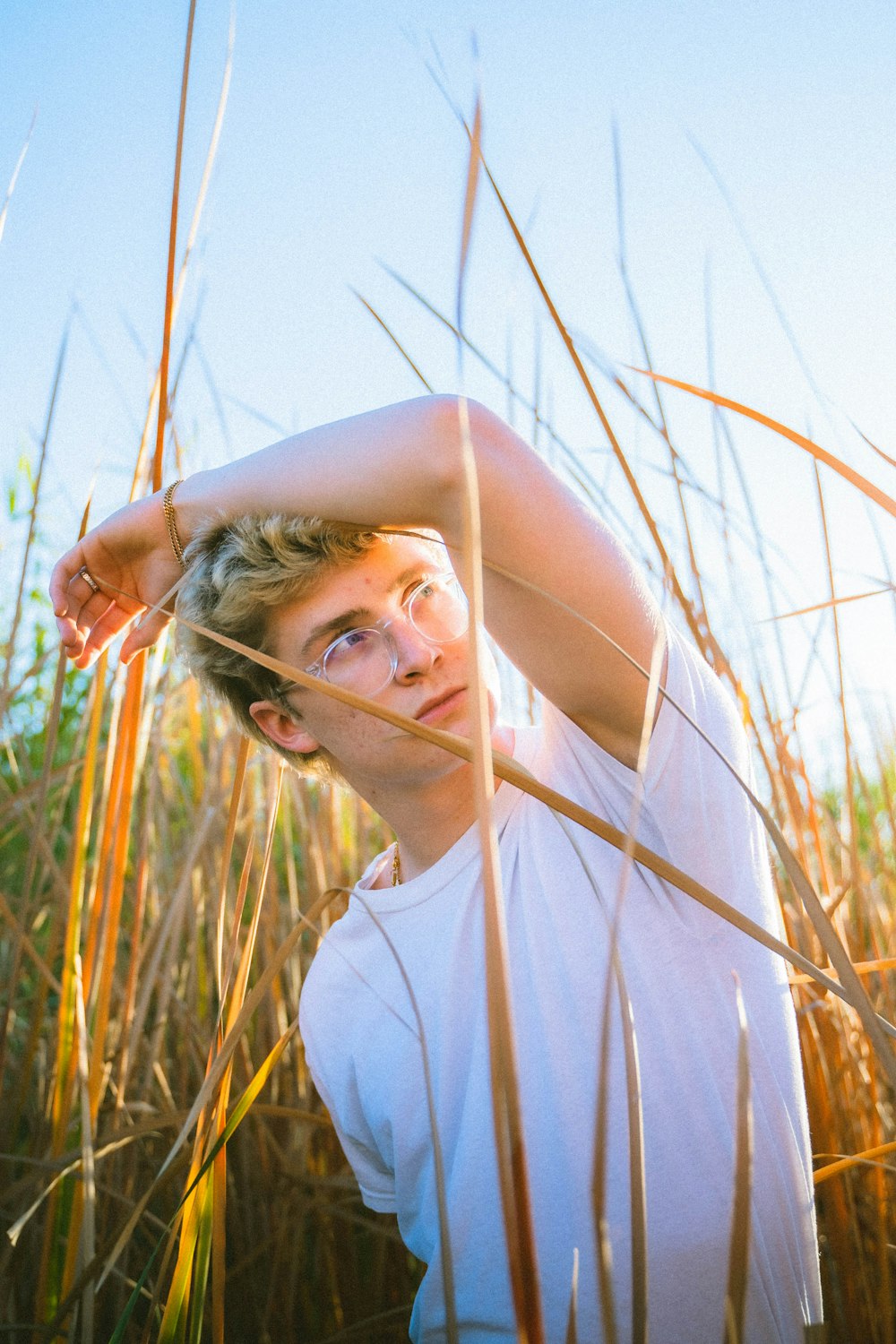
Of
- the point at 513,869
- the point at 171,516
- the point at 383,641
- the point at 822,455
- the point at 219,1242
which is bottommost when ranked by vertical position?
the point at 219,1242

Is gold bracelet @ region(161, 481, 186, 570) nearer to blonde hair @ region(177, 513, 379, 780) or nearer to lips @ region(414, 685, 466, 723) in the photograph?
blonde hair @ region(177, 513, 379, 780)

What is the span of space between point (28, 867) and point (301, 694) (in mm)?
388

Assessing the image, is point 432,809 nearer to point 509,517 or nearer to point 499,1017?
Result: point 509,517

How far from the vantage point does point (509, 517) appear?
0.76 metres

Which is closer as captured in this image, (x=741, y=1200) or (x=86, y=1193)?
(x=741, y=1200)

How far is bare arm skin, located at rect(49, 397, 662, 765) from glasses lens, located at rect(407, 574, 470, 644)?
219 mm

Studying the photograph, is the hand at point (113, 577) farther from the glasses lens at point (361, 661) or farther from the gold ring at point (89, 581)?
the glasses lens at point (361, 661)

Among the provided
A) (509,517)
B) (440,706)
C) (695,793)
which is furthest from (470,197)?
(440,706)

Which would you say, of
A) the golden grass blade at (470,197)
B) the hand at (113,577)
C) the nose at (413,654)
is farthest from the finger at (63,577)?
the golden grass blade at (470,197)

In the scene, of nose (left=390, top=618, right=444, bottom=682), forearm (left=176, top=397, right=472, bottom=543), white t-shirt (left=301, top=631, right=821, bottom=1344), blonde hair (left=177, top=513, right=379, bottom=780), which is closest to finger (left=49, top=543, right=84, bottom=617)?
blonde hair (left=177, top=513, right=379, bottom=780)

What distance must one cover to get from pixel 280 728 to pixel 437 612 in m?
0.37

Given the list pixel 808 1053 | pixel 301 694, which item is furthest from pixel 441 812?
pixel 808 1053

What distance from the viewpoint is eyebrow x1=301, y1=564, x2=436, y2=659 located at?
1.09 metres

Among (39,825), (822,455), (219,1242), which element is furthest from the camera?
(39,825)
